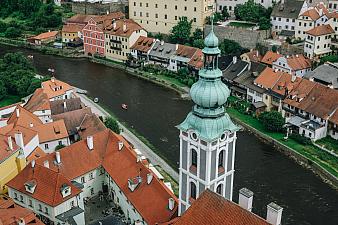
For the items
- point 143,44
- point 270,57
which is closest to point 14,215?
point 270,57

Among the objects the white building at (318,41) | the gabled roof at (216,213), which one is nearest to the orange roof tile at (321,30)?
the white building at (318,41)

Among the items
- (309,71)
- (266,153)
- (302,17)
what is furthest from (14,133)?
(302,17)

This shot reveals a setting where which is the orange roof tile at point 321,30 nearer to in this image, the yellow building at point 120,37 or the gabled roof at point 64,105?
the yellow building at point 120,37

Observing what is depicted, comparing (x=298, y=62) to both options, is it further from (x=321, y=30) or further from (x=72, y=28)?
(x=72, y=28)

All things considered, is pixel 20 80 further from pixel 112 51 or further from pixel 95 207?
pixel 95 207

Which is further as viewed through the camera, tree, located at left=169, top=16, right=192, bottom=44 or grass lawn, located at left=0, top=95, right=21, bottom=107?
tree, located at left=169, top=16, right=192, bottom=44

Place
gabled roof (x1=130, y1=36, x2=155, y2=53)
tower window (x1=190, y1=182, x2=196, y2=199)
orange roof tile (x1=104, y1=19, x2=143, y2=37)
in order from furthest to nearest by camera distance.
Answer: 1. orange roof tile (x1=104, y1=19, x2=143, y2=37)
2. gabled roof (x1=130, y1=36, x2=155, y2=53)
3. tower window (x1=190, y1=182, x2=196, y2=199)

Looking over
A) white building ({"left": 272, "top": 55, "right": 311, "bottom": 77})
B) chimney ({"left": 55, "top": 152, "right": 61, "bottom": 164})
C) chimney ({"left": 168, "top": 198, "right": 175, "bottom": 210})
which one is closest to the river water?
chimney ({"left": 168, "top": 198, "right": 175, "bottom": 210})

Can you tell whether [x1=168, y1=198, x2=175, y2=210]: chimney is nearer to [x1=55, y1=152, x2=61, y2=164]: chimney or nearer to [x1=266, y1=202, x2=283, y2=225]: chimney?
[x1=266, y1=202, x2=283, y2=225]: chimney
